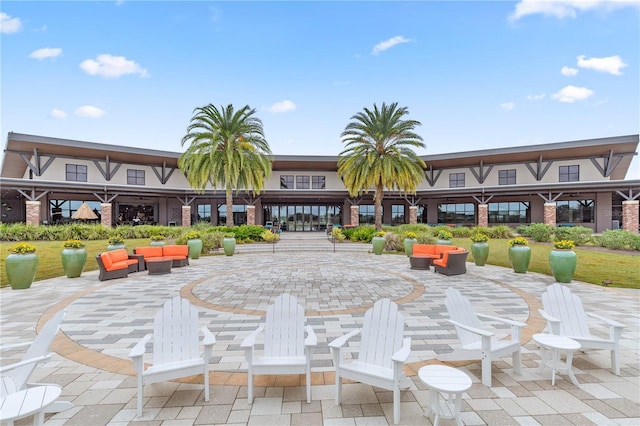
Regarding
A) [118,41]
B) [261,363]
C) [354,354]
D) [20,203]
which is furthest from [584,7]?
[20,203]

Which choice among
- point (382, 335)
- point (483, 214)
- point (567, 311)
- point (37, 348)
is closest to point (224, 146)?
point (37, 348)

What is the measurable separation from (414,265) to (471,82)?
41.9 ft

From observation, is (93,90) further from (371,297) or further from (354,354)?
(354,354)

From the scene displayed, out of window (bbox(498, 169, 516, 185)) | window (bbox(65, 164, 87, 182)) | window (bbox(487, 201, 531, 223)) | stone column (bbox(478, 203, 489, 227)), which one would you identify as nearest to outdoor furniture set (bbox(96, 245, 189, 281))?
window (bbox(65, 164, 87, 182))

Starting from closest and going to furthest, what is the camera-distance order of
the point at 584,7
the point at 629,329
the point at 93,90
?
the point at 629,329
the point at 584,7
the point at 93,90

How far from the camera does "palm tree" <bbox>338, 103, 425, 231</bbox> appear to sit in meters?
22.8

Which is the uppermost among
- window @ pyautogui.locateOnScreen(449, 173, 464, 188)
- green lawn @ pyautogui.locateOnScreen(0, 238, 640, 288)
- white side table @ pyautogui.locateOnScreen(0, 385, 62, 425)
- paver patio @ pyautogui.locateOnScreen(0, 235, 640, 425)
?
window @ pyautogui.locateOnScreen(449, 173, 464, 188)

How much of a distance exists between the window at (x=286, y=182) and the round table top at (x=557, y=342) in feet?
101

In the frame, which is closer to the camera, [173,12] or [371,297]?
[371,297]

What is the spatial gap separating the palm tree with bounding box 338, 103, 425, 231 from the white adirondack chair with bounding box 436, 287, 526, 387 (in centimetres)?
1882

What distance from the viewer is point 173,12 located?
442 inches

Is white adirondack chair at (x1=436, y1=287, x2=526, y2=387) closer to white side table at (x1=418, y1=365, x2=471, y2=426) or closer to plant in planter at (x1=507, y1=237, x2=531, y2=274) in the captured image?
white side table at (x1=418, y1=365, x2=471, y2=426)

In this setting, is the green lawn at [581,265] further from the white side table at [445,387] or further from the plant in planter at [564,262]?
the white side table at [445,387]

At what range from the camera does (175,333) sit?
12.0 feet
